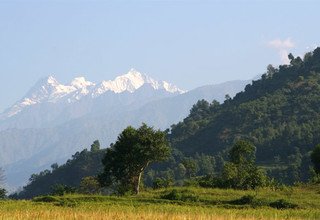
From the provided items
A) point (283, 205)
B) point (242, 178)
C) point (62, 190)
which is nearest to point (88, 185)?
point (62, 190)

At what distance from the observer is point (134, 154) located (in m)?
69.1

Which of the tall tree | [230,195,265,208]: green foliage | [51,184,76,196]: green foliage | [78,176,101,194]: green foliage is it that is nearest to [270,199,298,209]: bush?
[230,195,265,208]: green foliage

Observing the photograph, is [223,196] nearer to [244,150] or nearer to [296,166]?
[244,150]

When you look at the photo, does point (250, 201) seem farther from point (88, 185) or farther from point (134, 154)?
point (88, 185)


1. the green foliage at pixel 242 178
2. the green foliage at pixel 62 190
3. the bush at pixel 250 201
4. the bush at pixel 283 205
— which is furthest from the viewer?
the green foliage at pixel 62 190

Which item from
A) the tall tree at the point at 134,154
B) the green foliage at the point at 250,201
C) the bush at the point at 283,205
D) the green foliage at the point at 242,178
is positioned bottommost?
the bush at the point at 283,205

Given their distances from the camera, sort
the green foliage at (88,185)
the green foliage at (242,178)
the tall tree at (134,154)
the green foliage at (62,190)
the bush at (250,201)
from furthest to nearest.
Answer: the green foliage at (88,185) < the green foliage at (62,190) < the tall tree at (134,154) < the green foliage at (242,178) < the bush at (250,201)

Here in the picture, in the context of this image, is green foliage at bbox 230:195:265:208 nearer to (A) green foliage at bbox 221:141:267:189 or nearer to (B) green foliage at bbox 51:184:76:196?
(A) green foliage at bbox 221:141:267:189

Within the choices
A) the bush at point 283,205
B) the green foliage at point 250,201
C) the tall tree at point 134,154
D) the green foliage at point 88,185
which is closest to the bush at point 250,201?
the green foliage at point 250,201

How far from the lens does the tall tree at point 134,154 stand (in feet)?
227

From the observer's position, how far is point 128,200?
5081 cm

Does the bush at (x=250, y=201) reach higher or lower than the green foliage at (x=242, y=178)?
lower

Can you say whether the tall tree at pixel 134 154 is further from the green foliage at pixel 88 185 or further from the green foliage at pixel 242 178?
the green foliage at pixel 88 185

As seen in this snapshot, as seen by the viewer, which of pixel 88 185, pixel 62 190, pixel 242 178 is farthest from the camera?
pixel 88 185
